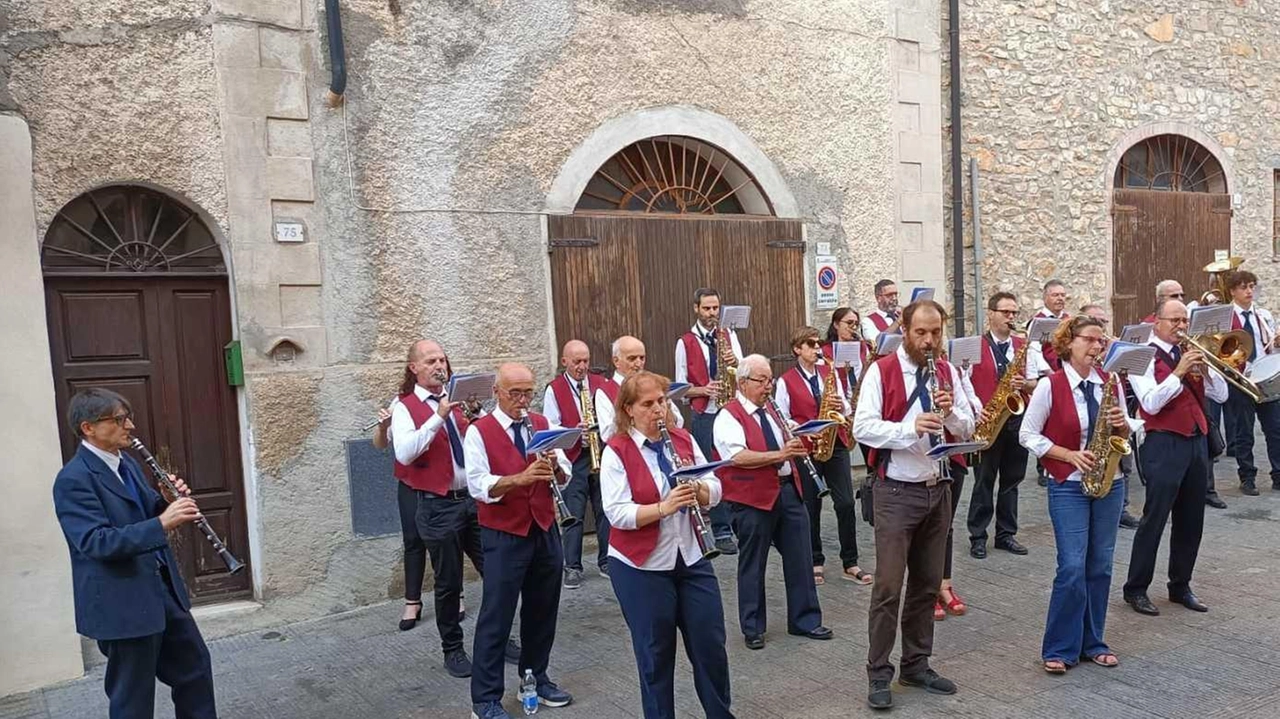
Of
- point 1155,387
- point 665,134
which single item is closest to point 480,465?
point 1155,387

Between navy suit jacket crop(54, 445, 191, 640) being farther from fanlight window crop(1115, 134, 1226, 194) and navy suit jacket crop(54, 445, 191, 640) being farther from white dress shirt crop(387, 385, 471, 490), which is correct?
fanlight window crop(1115, 134, 1226, 194)

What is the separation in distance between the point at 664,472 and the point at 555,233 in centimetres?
392

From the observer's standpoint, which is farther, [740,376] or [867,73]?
[867,73]

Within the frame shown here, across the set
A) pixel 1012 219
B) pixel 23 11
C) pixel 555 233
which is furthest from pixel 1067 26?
pixel 23 11

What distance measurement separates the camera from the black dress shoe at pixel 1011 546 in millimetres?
7363

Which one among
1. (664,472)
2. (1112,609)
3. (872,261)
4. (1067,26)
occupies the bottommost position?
(1112,609)

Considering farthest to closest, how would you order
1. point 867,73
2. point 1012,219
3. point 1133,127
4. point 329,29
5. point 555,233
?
point 1133,127
point 1012,219
point 867,73
point 555,233
point 329,29

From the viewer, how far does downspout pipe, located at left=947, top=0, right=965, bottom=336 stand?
400 inches

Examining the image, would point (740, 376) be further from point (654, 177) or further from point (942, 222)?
point (942, 222)

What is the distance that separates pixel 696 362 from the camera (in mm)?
7848

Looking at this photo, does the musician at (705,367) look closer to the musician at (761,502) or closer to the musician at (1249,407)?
the musician at (761,502)

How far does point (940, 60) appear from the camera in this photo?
33.1 ft

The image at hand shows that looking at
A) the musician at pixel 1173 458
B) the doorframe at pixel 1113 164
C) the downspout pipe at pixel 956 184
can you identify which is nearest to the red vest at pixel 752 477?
the musician at pixel 1173 458

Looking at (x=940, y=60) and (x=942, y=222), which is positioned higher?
(x=940, y=60)
